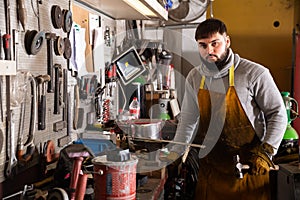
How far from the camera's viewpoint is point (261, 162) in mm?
1466

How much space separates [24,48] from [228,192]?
1.12 meters

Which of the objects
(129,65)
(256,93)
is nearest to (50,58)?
(256,93)

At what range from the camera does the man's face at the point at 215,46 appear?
1643 millimetres

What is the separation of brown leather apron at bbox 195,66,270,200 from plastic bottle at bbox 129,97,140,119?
545 millimetres

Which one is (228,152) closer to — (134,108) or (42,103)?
(134,108)

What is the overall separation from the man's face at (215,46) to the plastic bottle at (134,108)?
2.24 ft

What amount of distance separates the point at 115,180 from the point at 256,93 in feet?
2.90

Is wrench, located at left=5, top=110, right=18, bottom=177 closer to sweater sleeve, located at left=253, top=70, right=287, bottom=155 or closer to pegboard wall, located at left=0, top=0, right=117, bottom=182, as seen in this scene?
pegboard wall, located at left=0, top=0, right=117, bottom=182

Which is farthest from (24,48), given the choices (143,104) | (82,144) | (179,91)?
(179,91)

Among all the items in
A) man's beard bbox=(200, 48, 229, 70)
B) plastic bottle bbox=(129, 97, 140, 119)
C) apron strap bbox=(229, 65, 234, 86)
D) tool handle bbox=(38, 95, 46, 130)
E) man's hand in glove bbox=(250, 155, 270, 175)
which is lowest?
man's hand in glove bbox=(250, 155, 270, 175)

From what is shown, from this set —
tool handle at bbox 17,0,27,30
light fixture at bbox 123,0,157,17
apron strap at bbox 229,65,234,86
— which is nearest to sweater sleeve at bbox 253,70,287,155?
apron strap at bbox 229,65,234,86

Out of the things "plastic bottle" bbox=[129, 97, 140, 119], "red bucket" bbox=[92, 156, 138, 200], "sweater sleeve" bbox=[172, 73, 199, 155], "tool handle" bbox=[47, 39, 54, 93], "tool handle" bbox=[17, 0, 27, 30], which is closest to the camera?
"red bucket" bbox=[92, 156, 138, 200]

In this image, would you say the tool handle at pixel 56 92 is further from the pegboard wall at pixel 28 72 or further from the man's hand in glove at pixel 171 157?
the man's hand in glove at pixel 171 157

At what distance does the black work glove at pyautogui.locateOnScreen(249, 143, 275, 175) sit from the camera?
1453mm
